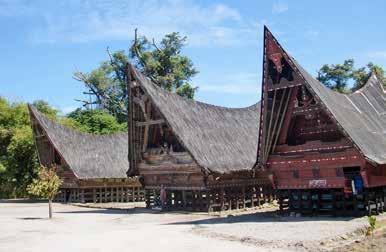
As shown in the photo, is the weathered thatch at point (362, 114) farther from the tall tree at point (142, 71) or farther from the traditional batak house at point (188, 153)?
the tall tree at point (142, 71)

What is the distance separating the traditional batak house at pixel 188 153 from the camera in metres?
25.8

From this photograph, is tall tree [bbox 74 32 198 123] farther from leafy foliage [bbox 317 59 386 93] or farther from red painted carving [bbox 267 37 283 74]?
red painted carving [bbox 267 37 283 74]

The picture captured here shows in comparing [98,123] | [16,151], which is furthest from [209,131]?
[98,123]

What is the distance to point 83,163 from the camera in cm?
3741

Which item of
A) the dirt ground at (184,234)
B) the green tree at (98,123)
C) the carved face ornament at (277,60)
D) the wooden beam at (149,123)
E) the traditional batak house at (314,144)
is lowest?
the dirt ground at (184,234)

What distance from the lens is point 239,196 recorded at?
27531 mm

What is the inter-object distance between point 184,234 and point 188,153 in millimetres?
9537

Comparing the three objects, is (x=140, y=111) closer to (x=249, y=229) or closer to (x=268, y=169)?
(x=268, y=169)

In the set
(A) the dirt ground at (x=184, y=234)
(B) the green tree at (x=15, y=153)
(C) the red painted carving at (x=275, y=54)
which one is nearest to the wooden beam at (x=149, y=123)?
(A) the dirt ground at (x=184, y=234)

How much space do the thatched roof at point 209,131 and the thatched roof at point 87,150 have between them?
1002cm

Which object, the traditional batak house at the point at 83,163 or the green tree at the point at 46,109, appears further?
the green tree at the point at 46,109

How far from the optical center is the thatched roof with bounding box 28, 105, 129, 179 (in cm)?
3680

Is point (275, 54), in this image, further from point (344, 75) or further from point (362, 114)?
point (344, 75)

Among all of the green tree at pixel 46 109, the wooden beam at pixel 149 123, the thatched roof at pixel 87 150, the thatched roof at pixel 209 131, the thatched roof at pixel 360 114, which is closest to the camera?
the thatched roof at pixel 360 114
